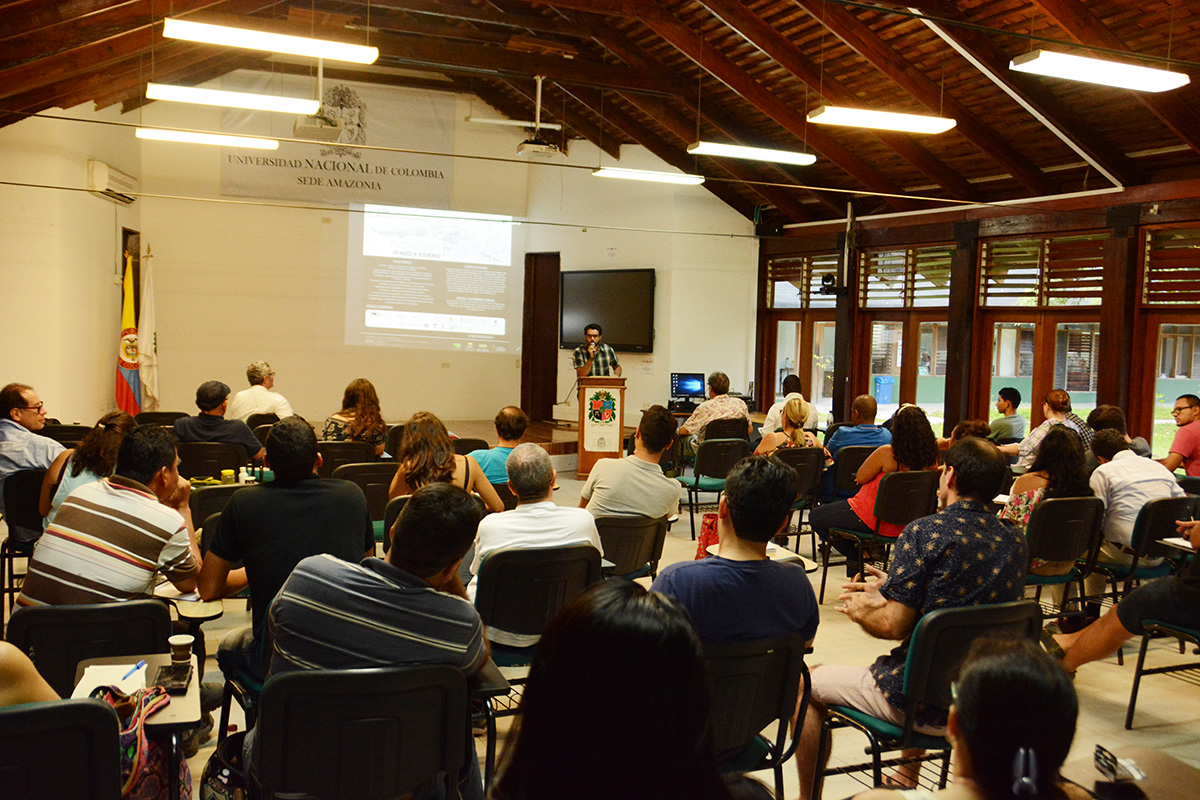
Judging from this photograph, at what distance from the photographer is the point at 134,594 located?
2.90 m

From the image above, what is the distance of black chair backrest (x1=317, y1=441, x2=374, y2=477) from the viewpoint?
561cm

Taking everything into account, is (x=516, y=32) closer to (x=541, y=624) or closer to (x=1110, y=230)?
(x=1110, y=230)

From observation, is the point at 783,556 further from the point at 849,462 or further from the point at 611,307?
the point at 611,307

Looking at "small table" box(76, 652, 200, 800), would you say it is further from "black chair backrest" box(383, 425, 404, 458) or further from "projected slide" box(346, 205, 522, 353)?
"projected slide" box(346, 205, 522, 353)

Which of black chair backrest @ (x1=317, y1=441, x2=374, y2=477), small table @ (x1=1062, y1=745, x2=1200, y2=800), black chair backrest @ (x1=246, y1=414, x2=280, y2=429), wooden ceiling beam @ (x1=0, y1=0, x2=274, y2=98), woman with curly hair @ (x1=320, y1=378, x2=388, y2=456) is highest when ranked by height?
wooden ceiling beam @ (x1=0, y1=0, x2=274, y2=98)

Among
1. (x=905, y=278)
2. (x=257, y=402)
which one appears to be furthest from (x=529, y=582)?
(x=905, y=278)

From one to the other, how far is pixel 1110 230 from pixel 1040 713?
8.69 m

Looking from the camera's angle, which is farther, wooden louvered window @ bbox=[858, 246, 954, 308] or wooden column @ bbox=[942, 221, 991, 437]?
wooden louvered window @ bbox=[858, 246, 954, 308]

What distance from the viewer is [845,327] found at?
11.4m

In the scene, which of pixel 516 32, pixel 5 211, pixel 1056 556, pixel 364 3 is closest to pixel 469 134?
pixel 516 32

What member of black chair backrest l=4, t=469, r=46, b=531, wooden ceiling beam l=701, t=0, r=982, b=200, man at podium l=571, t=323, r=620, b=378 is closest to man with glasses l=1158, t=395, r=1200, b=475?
wooden ceiling beam l=701, t=0, r=982, b=200

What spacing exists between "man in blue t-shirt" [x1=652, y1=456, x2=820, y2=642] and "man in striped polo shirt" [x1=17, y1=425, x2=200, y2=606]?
1656 millimetres

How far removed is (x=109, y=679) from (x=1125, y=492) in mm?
4689

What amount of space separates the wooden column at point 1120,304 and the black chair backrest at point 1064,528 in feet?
14.9
